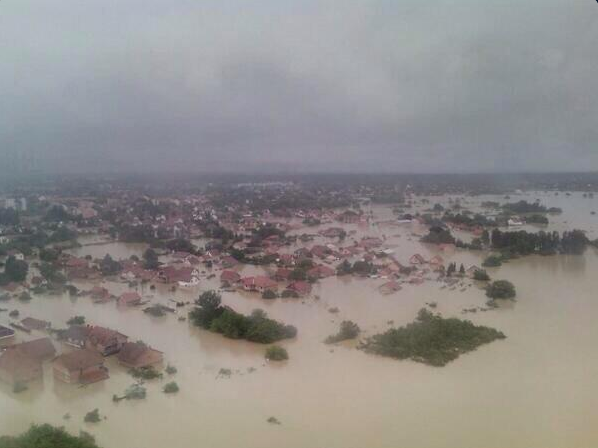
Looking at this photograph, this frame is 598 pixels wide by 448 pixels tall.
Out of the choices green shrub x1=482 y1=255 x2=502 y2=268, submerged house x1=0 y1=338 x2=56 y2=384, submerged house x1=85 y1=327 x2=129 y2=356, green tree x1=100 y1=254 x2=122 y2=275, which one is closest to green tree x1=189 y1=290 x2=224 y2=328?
submerged house x1=85 y1=327 x2=129 y2=356

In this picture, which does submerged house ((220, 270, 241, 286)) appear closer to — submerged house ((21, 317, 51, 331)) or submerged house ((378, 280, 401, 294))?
submerged house ((378, 280, 401, 294))

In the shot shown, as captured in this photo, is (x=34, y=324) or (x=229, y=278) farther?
(x=229, y=278)

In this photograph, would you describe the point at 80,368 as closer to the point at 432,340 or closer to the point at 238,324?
the point at 238,324

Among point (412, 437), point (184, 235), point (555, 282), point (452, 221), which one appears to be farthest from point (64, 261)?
point (452, 221)

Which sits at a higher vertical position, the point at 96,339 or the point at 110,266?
the point at 110,266

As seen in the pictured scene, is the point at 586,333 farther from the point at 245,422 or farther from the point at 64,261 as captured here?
the point at 64,261

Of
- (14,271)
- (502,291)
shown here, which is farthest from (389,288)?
(14,271)
